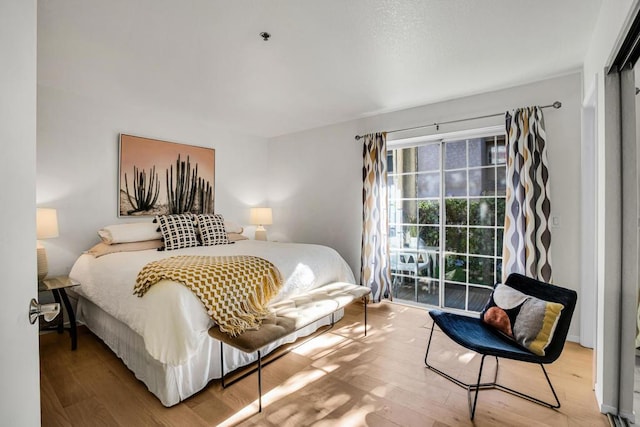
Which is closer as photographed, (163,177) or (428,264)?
(428,264)

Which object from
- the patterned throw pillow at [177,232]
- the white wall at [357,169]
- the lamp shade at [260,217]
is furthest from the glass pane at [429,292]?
the patterned throw pillow at [177,232]

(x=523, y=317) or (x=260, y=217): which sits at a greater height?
(x=260, y=217)

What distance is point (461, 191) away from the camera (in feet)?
11.5

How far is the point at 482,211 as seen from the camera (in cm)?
338

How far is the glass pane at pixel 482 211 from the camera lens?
3320mm

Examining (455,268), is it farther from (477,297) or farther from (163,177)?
(163,177)

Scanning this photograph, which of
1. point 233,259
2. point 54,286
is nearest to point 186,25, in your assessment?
point 233,259

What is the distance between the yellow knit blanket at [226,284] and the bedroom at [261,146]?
97cm

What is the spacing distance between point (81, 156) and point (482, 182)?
440 cm

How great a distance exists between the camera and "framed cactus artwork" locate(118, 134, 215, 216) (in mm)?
3609

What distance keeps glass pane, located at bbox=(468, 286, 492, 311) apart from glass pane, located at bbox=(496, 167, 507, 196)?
108 centimetres

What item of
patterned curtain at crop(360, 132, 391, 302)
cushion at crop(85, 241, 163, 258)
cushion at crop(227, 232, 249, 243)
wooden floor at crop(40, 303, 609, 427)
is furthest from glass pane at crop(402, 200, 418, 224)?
cushion at crop(85, 241, 163, 258)

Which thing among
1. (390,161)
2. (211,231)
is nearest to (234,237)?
(211,231)

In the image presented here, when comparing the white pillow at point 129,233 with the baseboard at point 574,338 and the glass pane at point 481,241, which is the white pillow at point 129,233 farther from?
the baseboard at point 574,338
